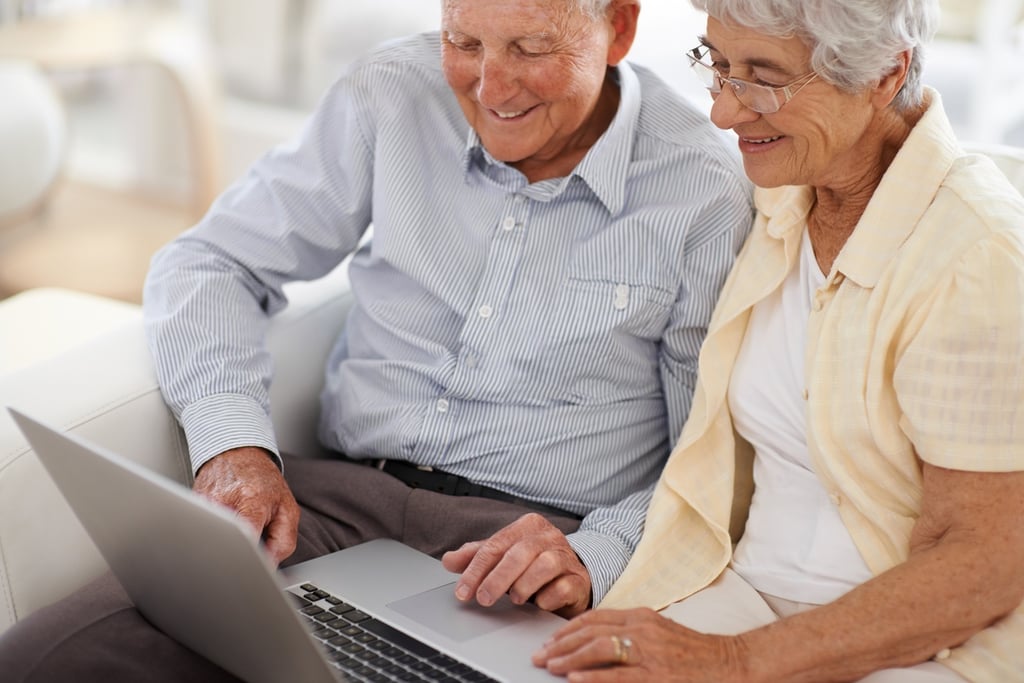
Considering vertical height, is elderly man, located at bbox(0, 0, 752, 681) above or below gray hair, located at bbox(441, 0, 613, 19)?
below

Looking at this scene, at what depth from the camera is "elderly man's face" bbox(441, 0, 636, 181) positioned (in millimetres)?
1495

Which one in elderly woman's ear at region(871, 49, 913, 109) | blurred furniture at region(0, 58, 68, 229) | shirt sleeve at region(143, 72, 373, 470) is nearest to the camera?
elderly woman's ear at region(871, 49, 913, 109)

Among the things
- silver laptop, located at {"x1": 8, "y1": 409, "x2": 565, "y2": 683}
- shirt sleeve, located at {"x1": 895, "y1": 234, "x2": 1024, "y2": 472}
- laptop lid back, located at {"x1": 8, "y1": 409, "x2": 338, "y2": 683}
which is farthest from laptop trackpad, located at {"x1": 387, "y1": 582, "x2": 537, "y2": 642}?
shirt sleeve, located at {"x1": 895, "y1": 234, "x2": 1024, "y2": 472}

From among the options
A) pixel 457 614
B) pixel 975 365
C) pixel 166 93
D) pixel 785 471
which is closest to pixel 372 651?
pixel 457 614

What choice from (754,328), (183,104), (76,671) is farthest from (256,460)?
(183,104)

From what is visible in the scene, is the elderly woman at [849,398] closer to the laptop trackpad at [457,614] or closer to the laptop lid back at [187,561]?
the laptop trackpad at [457,614]

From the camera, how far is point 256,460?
153cm

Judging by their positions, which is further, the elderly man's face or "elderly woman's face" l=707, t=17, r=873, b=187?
the elderly man's face

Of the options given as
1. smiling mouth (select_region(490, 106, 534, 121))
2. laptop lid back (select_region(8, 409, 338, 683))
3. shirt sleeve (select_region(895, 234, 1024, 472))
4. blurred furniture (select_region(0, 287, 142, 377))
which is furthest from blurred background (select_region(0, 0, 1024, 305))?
laptop lid back (select_region(8, 409, 338, 683))

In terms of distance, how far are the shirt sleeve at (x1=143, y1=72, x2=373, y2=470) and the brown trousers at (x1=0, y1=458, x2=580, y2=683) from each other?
14 cm

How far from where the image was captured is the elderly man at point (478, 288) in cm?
154

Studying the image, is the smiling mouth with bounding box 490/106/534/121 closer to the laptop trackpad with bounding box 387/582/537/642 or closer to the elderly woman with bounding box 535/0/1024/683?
the elderly woman with bounding box 535/0/1024/683

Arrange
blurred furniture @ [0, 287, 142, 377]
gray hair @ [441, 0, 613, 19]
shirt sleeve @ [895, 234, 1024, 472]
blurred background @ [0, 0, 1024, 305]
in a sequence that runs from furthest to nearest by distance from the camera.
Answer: blurred background @ [0, 0, 1024, 305] → blurred furniture @ [0, 287, 142, 377] → gray hair @ [441, 0, 613, 19] → shirt sleeve @ [895, 234, 1024, 472]

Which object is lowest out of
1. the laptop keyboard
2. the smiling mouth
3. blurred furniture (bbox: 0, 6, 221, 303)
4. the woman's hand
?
blurred furniture (bbox: 0, 6, 221, 303)
